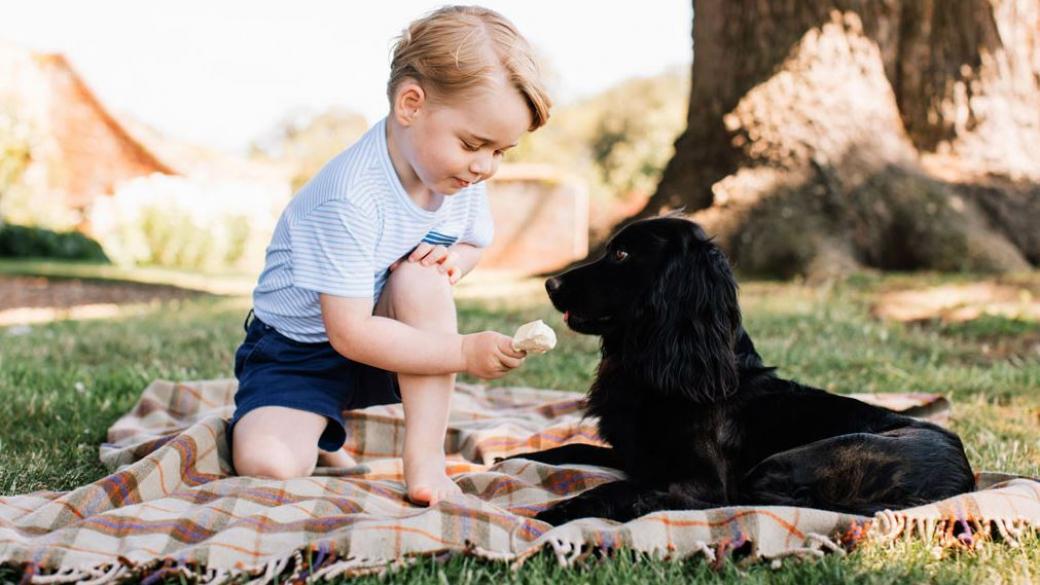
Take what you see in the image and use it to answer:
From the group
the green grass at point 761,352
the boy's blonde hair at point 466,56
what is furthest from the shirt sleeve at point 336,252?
the green grass at point 761,352

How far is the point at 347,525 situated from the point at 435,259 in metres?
0.99

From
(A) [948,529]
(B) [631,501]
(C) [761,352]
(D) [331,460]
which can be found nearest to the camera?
(A) [948,529]

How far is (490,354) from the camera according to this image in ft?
8.19

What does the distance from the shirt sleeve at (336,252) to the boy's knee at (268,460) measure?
0.51m

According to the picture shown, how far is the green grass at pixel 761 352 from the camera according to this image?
2.05 m

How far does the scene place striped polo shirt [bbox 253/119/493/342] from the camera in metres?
2.70

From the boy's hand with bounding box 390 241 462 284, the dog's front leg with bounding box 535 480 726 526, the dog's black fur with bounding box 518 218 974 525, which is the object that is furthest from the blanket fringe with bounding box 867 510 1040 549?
the boy's hand with bounding box 390 241 462 284

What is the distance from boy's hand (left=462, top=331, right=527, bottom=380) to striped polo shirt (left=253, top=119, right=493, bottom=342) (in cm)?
35

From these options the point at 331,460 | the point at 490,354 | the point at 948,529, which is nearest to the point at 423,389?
the point at 490,354

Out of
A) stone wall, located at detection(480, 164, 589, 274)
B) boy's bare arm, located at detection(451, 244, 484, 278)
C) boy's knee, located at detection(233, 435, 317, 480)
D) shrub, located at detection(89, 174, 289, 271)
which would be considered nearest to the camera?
boy's knee, located at detection(233, 435, 317, 480)

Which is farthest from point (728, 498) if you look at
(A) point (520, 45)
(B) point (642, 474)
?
(A) point (520, 45)

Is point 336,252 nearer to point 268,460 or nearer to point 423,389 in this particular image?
point 423,389

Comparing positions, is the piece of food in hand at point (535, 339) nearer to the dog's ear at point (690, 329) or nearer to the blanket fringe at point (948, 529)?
the dog's ear at point (690, 329)

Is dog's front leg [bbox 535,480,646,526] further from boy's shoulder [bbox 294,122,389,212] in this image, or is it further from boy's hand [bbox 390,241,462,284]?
boy's shoulder [bbox 294,122,389,212]
